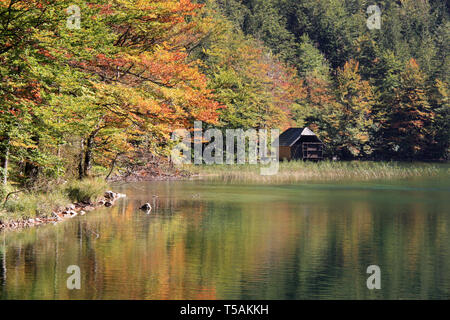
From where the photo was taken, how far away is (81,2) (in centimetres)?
2289

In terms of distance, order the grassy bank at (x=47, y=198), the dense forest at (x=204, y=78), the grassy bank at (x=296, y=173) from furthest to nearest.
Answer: the grassy bank at (x=296, y=173) → the grassy bank at (x=47, y=198) → the dense forest at (x=204, y=78)

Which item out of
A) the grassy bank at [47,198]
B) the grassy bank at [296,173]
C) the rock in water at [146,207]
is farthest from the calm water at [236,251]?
the grassy bank at [296,173]

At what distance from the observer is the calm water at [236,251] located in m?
14.8

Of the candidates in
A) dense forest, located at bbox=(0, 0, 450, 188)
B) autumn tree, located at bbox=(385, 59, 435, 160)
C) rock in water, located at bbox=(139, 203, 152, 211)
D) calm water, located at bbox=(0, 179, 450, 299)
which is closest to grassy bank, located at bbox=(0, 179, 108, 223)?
dense forest, located at bbox=(0, 0, 450, 188)

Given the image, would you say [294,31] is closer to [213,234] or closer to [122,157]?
[122,157]

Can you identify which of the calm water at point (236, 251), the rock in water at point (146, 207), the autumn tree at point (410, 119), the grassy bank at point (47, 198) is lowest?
the calm water at point (236, 251)

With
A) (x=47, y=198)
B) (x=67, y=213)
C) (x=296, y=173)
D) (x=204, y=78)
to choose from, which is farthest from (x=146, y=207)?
(x=296, y=173)

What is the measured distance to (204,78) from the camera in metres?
51.0

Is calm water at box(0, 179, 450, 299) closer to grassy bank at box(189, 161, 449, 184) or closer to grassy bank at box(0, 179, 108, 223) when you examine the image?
grassy bank at box(0, 179, 108, 223)

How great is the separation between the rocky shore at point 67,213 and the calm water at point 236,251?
2.36ft

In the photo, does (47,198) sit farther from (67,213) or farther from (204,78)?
(204,78)

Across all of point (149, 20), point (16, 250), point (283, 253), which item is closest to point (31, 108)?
point (16, 250)

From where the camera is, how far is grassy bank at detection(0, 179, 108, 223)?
23.0 m

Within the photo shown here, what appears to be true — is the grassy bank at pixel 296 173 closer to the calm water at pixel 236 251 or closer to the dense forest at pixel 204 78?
the dense forest at pixel 204 78
